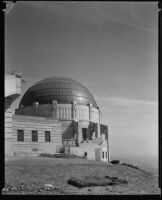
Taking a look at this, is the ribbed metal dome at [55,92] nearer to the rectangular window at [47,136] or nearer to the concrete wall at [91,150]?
the concrete wall at [91,150]

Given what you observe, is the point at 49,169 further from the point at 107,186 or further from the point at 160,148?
the point at 160,148

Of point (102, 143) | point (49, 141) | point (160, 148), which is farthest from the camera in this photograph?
point (102, 143)

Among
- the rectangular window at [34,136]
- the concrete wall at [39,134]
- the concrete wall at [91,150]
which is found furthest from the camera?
the concrete wall at [91,150]

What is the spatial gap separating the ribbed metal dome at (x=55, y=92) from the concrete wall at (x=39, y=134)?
13.7m

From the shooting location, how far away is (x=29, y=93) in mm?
48250

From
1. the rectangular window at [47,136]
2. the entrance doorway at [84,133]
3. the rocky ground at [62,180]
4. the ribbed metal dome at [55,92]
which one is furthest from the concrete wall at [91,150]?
the rocky ground at [62,180]

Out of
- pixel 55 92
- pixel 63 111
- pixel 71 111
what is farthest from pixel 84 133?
pixel 55 92

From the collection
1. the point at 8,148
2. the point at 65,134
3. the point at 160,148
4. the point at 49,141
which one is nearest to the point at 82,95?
the point at 65,134

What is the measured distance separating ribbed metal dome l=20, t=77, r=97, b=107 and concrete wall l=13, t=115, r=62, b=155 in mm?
13680

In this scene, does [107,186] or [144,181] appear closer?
[107,186]

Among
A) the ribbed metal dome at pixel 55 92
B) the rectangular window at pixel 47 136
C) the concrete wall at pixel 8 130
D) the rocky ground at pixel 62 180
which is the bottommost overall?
the rocky ground at pixel 62 180

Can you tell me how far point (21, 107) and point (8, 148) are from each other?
26.9m

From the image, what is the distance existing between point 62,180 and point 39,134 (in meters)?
15.7

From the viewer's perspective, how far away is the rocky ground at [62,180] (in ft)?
45.1
